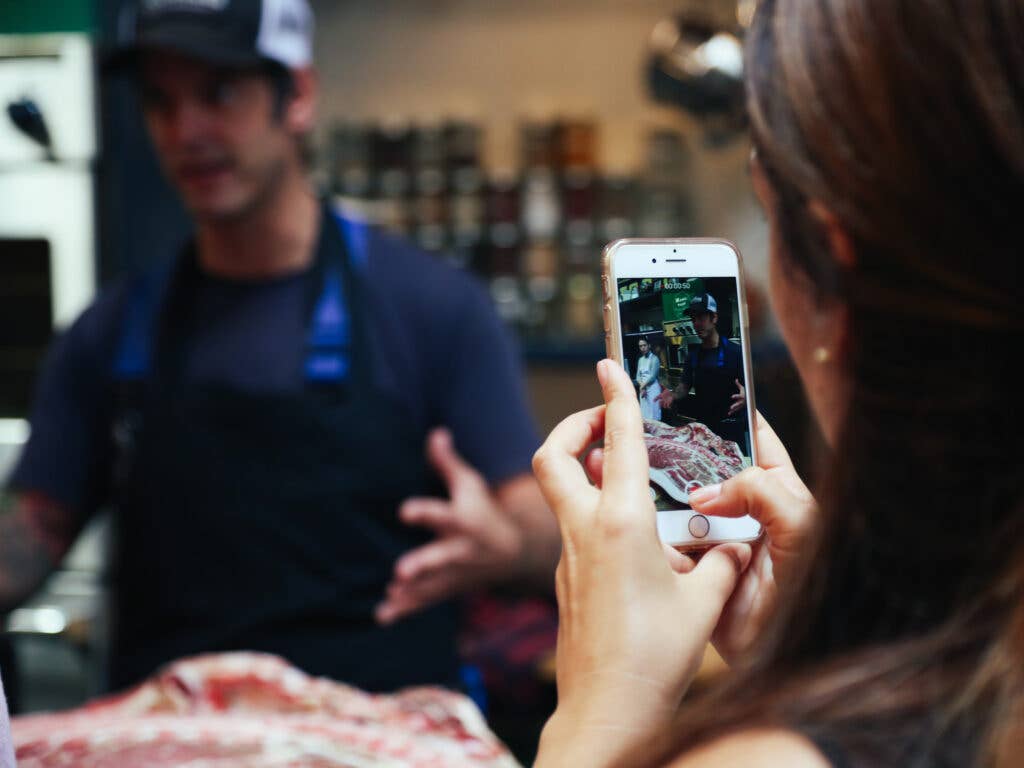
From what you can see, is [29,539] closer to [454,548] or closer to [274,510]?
[274,510]

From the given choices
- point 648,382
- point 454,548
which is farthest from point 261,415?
point 648,382

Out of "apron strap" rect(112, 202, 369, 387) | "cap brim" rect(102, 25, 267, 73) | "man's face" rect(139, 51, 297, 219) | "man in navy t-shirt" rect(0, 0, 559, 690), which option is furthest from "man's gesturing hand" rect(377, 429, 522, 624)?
"cap brim" rect(102, 25, 267, 73)

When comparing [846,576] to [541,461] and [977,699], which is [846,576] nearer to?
[977,699]

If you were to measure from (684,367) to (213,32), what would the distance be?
1056mm

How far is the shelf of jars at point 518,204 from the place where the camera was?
252cm

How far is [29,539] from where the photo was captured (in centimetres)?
143

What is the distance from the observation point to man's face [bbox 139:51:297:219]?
144cm

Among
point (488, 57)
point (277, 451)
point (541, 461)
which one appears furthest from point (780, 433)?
point (488, 57)

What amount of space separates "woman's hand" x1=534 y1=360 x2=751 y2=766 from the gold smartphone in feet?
0.07

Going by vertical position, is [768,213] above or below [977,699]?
above

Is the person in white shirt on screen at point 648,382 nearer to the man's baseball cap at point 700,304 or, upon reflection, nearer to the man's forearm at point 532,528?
the man's baseball cap at point 700,304

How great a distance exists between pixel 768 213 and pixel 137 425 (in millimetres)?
1076

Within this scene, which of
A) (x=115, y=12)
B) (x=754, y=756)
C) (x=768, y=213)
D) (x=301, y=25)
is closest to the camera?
(x=754, y=756)

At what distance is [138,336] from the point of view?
4.75 ft
